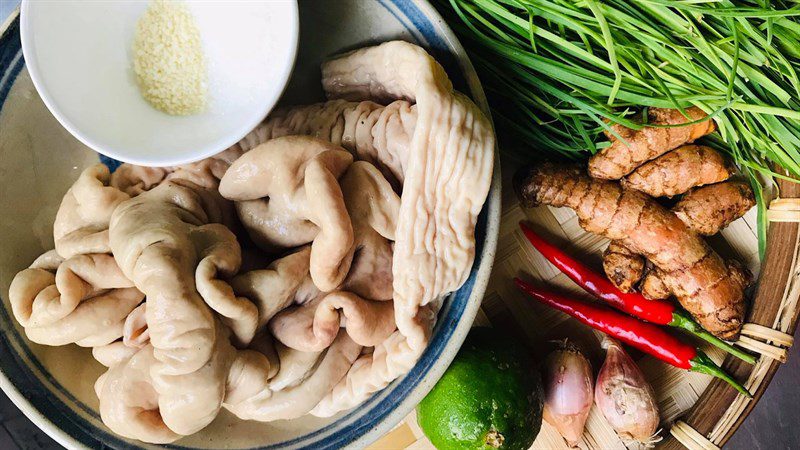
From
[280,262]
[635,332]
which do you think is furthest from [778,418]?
[280,262]

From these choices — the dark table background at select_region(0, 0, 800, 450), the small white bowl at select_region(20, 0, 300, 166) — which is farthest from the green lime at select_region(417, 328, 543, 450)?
the dark table background at select_region(0, 0, 800, 450)

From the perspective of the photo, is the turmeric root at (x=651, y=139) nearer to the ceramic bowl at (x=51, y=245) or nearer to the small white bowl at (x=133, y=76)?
the ceramic bowl at (x=51, y=245)

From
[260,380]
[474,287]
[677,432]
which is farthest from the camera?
[677,432]

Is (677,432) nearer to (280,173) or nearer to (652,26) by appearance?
(652,26)

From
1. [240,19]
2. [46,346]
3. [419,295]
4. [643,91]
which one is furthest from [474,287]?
[46,346]

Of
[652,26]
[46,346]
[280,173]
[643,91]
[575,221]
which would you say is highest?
[652,26]

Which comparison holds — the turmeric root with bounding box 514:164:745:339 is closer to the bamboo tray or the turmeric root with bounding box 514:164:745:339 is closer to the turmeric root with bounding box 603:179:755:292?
the turmeric root with bounding box 603:179:755:292

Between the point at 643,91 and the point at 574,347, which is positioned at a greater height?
the point at 643,91
